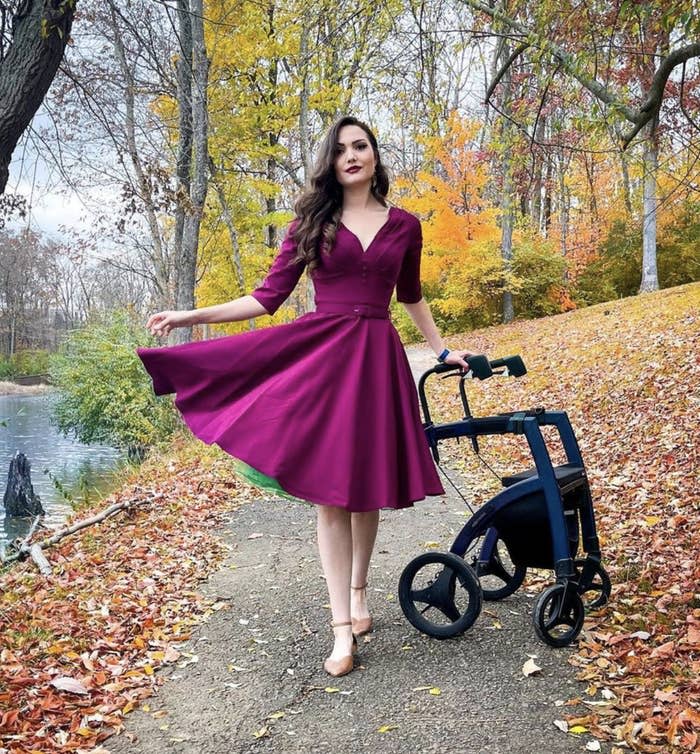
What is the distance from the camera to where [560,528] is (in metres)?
2.88

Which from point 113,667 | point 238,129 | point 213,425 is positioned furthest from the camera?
point 238,129

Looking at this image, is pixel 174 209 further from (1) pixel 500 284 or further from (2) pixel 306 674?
(1) pixel 500 284

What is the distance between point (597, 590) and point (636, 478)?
2484 mm

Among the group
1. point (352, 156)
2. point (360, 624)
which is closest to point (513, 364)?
point (352, 156)

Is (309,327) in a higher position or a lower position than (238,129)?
lower

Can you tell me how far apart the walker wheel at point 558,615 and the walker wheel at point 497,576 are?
0.34 m

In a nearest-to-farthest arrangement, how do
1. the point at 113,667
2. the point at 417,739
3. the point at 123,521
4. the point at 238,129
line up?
1. the point at 417,739
2. the point at 113,667
3. the point at 123,521
4. the point at 238,129

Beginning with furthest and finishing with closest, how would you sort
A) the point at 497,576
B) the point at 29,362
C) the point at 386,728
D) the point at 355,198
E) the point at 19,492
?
the point at 29,362 < the point at 19,492 < the point at 497,576 < the point at 355,198 < the point at 386,728

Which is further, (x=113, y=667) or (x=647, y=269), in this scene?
(x=647, y=269)

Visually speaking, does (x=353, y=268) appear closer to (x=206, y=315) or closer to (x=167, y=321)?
(x=206, y=315)

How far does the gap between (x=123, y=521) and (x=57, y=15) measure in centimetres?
407

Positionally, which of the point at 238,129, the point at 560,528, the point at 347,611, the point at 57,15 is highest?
the point at 238,129

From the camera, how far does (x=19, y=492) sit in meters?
9.59

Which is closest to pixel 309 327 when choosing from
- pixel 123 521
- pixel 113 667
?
pixel 113 667
